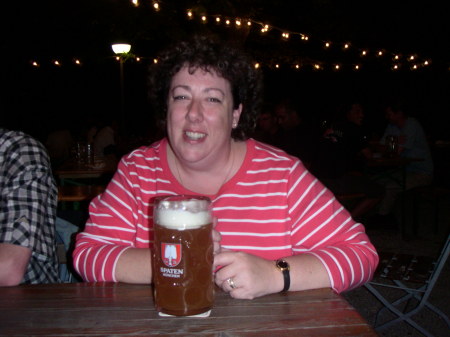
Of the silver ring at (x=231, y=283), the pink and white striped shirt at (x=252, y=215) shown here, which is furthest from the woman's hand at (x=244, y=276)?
the pink and white striped shirt at (x=252, y=215)

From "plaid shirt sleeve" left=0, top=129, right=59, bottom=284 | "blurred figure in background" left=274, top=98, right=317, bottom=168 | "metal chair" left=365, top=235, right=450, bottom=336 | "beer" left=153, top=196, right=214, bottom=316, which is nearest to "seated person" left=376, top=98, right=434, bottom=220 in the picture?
"blurred figure in background" left=274, top=98, right=317, bottom=168

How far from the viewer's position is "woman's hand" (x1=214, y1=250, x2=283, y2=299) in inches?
44.2

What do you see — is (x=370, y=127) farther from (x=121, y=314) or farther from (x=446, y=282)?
(x=121, y=314)

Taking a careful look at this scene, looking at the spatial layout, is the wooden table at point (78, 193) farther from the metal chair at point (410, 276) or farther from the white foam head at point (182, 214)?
the white foam head at point (182, 214)

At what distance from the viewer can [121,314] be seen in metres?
1.05

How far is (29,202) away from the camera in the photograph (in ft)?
5.12

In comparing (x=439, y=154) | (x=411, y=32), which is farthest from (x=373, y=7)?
(x=439, y=154)

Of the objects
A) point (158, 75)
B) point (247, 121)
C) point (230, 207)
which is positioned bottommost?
point (230, 207)

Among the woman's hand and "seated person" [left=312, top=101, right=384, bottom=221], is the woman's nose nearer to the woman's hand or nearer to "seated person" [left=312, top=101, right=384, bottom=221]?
the woman's hand

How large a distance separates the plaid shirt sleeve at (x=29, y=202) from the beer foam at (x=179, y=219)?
2.31 ft

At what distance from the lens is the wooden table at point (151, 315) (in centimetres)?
96

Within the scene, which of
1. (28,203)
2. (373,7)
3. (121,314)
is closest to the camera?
(121,314)

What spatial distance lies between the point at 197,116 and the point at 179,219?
1.96 ft

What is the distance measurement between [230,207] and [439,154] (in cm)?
912
